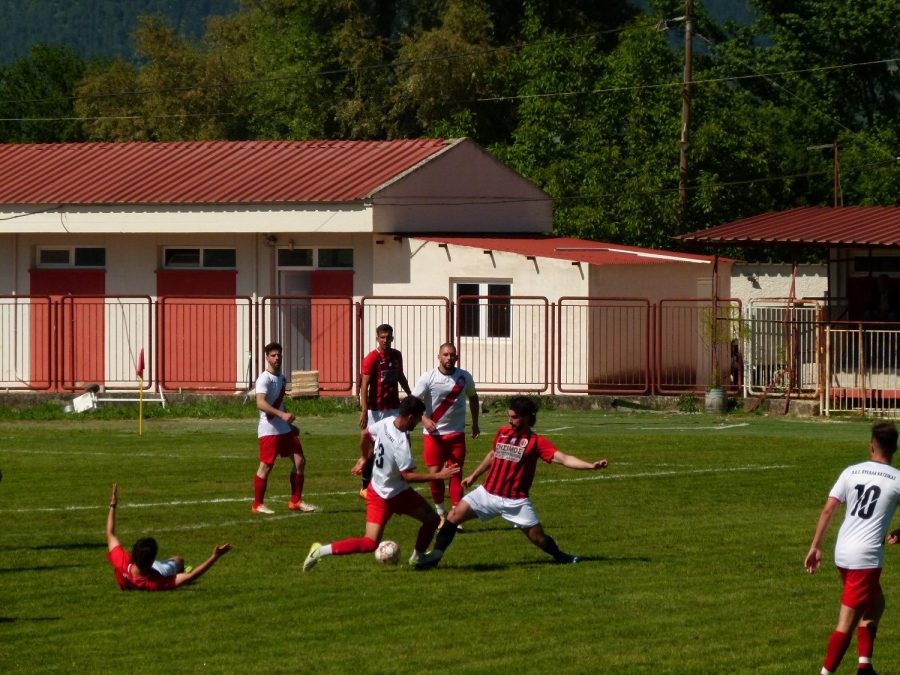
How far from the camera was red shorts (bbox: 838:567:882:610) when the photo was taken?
1024 centimetres

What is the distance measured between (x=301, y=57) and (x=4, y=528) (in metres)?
43.7

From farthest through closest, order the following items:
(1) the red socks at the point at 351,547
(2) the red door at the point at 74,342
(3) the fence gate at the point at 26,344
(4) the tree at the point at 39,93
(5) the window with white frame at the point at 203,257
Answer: (4) the tree at the point at 39,93 < (5) the window with white frame at the point at 203,257 < (3) the fence gate at the point at 26,344 < (2) the red door at the point at 74,342 < (1) the red socks at the point at 351,547

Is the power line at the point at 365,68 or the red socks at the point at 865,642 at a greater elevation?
the power line at the point at 365,68

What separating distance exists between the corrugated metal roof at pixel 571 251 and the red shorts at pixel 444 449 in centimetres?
1559

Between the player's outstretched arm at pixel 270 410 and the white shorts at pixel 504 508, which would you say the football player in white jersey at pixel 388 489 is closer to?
the white shorts at pixel 504 508

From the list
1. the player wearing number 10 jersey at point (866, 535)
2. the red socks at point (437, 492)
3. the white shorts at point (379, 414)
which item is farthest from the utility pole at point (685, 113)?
the player wearing number 10 jersey at point (866, 535)

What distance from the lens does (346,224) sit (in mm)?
35031

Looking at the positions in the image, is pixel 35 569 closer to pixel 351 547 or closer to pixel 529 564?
pixel 351 547

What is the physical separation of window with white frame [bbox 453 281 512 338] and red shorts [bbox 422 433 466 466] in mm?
16199

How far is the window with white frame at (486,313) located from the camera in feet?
111

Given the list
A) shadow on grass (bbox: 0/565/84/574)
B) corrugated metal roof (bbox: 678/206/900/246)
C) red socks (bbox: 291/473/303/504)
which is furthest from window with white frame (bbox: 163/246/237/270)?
shadow on grass (bbox: 0/565/84/574)

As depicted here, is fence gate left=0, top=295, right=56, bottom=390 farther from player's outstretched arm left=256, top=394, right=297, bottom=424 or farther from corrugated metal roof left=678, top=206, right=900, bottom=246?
player's outstretched arm left=256, top=394, right=297, bottom=424

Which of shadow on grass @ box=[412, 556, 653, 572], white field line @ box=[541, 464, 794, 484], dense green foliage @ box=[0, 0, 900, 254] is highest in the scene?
dense green foliage @ box=[0, 0, 900, 254]

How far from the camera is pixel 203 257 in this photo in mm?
36625
